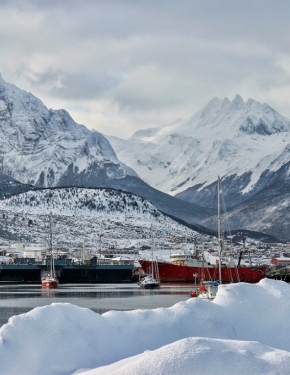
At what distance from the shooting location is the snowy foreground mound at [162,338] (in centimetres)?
2032

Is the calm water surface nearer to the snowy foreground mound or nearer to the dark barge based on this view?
the snowy foreground mound

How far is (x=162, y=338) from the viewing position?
25.0m

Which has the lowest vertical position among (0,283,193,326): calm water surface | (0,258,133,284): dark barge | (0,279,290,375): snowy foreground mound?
(0,279,290,375): snowy foreground mound

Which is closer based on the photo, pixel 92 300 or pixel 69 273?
pixel 92 300

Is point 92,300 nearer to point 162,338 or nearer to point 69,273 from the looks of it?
point 162,338

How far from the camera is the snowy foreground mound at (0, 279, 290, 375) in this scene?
20322 millimetres

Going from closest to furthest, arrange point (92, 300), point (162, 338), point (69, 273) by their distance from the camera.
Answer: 1. point (162, 338)
2. point (92, 300)
3. point (69, 273)

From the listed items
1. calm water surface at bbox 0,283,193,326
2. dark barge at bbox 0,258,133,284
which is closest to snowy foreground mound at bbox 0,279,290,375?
calm water surface at bbox 0,283,193,326

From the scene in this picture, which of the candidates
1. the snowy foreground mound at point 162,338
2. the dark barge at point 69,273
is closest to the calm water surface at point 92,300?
the snowy foreground mound at point 162,338

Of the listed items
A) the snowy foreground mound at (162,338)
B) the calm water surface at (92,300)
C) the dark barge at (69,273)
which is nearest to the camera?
the snowy foreground mound at (162,338)

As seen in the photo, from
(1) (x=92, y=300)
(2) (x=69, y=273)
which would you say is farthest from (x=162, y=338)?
(2) (x=69, y=273)

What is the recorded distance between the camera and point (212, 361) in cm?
2027

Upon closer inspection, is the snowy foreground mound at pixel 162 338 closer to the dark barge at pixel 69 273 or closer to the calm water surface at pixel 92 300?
the calm water surface at pixel 92 300

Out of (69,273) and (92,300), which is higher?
(69,273)
